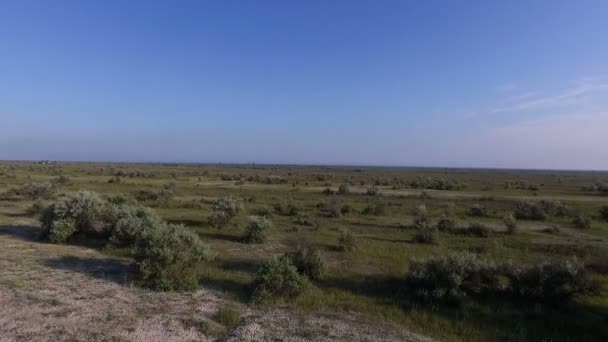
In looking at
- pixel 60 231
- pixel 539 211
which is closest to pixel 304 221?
pixel 60 231

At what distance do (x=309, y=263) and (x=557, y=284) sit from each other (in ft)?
21.6

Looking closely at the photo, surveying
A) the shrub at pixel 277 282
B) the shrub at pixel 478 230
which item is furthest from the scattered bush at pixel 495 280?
the shrub at pixel 478 230

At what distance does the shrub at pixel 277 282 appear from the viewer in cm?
975

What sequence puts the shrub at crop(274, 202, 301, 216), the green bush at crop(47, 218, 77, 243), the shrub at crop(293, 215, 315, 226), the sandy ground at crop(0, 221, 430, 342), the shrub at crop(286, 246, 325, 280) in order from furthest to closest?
the shrub at crop(274, 202, 301, 216), the shrub at crop(293, 215, 315, 226), the green bush at crop(47, 218, 77, 243), the shrub at crop(286, 246, 325, 280), the sandy ground at crop(0, 221, 430, 342)

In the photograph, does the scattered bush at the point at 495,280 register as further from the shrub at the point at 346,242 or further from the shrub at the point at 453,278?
the shrub at the point at 346,242

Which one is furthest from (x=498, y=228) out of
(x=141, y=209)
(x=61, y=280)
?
(x=61, y=280)

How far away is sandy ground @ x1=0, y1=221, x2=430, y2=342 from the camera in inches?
289

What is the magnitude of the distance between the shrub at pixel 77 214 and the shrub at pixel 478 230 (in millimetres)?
17526

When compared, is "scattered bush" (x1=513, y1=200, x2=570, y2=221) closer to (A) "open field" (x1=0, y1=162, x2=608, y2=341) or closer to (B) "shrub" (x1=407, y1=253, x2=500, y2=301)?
(A) "open field" (x1=0, y1=162, x2=608, y2=341)

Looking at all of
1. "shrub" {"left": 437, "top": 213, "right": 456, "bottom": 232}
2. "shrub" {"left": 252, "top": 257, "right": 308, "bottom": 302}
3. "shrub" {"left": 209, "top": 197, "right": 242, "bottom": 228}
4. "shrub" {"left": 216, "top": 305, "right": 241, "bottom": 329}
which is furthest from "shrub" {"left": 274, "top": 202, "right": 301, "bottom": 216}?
"shrub" {"left": 216, "top": 305, "right": 241, "bottom": 329}

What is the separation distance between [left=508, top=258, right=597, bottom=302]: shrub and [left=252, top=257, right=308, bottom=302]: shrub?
5.84 meters

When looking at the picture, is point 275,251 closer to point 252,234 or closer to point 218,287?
point 252,234

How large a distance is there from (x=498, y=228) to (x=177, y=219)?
18017mm

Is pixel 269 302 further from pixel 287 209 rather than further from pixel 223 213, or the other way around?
pixel 287 209
